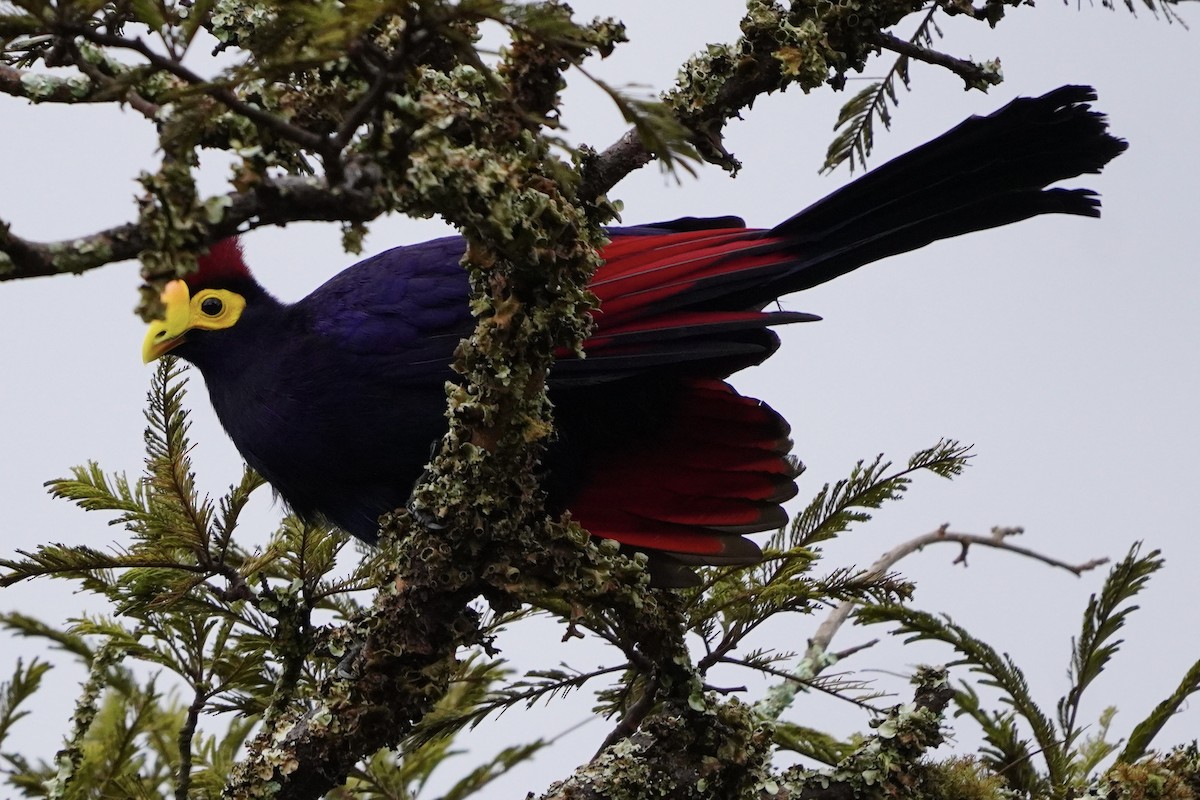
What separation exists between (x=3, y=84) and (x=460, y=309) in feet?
3.78

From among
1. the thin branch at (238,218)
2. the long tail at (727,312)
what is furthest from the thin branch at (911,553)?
the thin branch at (238,218)

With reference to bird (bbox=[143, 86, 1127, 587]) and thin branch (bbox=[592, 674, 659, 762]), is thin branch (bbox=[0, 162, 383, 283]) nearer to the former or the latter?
bird (bbox=[143, 86, 1127, 587])

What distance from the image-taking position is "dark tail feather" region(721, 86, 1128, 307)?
2.46 m

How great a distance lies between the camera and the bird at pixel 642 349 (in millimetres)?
2553

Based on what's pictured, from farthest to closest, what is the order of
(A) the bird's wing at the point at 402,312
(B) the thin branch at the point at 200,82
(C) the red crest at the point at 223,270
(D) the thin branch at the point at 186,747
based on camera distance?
(C) the red crest at the point at 223,270 < (A) the bird's wing at the point at 402,312 < (D) the thin branch at the point at 186,747 < (B) the thin branch at the point at 200,82

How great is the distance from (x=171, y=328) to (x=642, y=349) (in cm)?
131

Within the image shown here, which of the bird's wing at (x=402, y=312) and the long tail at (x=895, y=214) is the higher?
the bird's wing at (x=402, y=312)

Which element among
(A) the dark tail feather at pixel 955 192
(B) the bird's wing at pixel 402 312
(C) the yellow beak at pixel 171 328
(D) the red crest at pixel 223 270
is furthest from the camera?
(D) the red crest at pixel 223 270

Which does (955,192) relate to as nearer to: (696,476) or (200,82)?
(696,476)

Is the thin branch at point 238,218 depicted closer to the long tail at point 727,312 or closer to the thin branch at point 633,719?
the long tail at point 727,312

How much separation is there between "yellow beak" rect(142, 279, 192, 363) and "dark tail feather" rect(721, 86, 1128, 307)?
146 cm

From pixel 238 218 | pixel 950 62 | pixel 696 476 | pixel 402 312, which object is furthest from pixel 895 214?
pixel 238 218

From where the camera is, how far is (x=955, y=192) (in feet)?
8.46

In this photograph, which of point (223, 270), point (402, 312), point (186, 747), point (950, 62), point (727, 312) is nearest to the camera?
point (186, 747)
